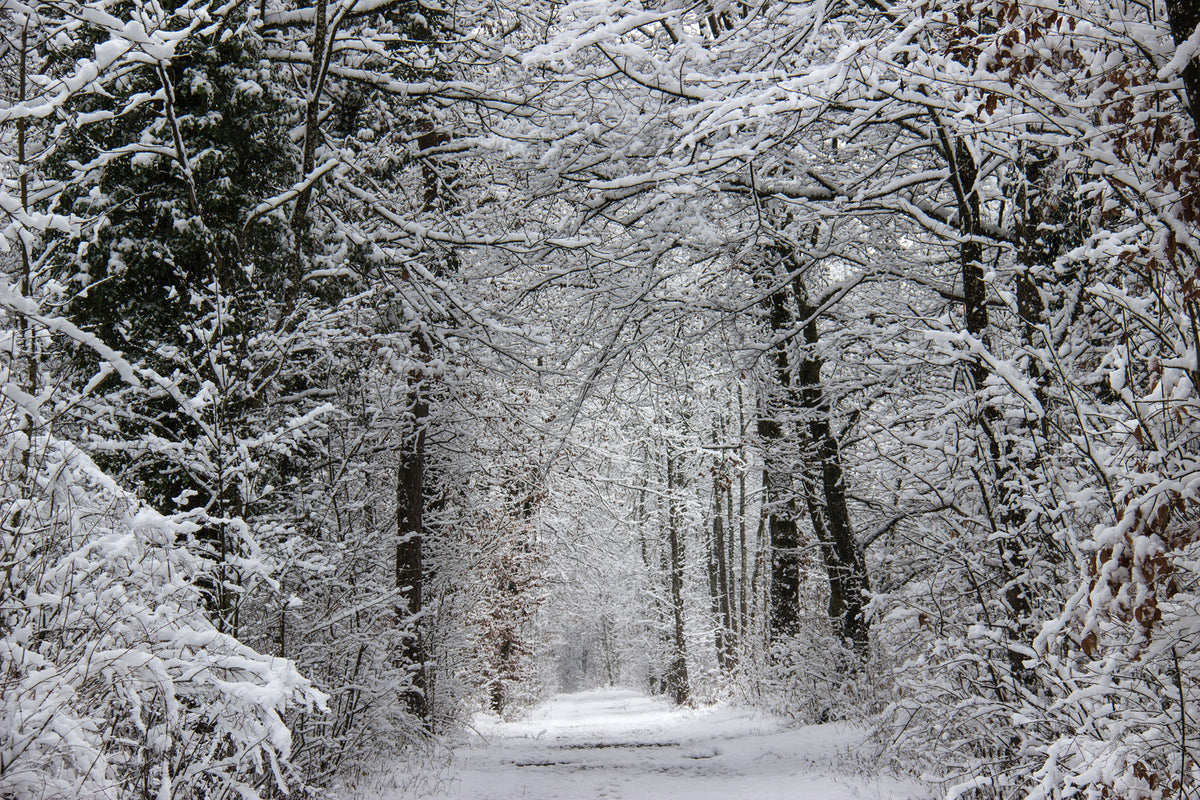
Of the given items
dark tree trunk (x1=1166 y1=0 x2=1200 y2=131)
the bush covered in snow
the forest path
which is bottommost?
the forest path

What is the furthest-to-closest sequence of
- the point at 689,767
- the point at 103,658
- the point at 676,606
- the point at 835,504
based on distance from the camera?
the point at 676,606, the point at 835,504, the point at 689,767, the point at 103,658

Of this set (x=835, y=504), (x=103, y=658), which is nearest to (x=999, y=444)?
(x=103, y=658)

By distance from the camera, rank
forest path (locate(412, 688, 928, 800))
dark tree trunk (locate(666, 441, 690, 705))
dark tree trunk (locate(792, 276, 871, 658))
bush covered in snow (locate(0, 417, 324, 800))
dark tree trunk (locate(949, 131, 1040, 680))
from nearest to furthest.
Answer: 1. bush covered in snow (locate(0, 417, 324, 800))
2. dark tree trunk (locate(949, 131, 1040, 680))
3. forest path (locate(412, 688, 928, 800))
4. dark tree trunk (locate(792, 276, 871, 658))
5. dark tree trunk (locate(666, 441, 690, 705))

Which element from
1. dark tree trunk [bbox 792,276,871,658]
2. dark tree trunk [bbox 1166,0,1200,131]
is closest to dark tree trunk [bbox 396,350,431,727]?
dark tree trunk [bbox 792,276,871,658]

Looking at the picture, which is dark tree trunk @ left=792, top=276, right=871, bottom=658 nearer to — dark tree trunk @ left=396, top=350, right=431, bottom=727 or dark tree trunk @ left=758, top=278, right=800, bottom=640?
dark tree trunk @ left=758, top=278, right=800, bottom=640

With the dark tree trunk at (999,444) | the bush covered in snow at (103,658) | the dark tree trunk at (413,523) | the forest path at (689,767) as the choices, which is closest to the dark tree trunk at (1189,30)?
the dark tree trunk at (999,444)

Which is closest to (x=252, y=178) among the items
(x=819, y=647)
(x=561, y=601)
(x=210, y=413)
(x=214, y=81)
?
(x=214, y=81)

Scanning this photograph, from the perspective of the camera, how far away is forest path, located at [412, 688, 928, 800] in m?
6.66

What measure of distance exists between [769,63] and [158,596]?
A: 5.22 metres

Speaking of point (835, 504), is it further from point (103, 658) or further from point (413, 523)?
point (103, 658)

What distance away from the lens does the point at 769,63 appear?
595cm

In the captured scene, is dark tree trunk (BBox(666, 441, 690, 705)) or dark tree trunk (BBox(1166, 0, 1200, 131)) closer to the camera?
dark tree trunk (BBox(1166, 0, 1200, 131))

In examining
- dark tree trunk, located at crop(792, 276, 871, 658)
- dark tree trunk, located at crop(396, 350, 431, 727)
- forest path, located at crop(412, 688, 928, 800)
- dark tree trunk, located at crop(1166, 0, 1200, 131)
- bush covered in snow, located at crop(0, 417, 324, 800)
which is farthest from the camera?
dark tree trunk, located at crop(396, 350, 431, 727)

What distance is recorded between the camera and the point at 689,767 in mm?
8664
